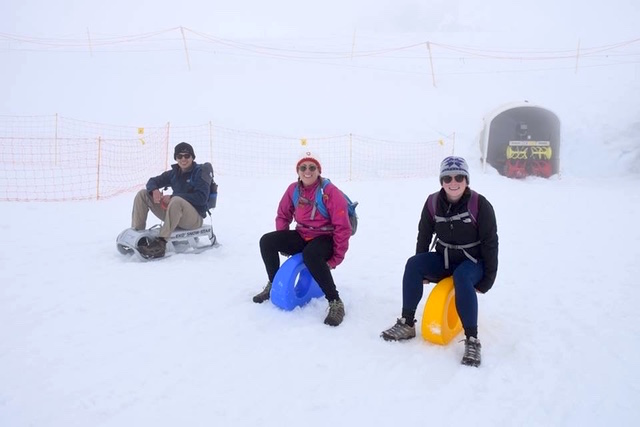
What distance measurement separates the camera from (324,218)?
3.86 metres

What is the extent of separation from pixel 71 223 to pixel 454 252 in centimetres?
588

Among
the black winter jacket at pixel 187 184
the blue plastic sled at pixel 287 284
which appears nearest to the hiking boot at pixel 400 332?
the blue plastic sled at pixel 287 284

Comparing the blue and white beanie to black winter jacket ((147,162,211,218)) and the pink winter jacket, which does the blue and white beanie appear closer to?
the pink winter jacket

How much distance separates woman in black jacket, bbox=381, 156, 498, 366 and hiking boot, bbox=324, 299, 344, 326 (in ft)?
1.35

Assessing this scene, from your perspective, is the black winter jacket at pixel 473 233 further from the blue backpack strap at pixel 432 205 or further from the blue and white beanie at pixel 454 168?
the blue and white beanie at pixel 454 168

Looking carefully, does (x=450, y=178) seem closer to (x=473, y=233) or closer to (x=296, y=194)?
(x=473, y=233)

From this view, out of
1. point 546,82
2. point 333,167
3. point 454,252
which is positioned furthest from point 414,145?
point 454,252

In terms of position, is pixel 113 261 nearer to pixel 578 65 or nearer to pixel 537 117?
pixel 537 117

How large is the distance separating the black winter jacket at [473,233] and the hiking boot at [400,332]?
0.57 metres

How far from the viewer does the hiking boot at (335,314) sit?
3.57 m

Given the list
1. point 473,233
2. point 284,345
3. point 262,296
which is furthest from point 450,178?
point 262,296

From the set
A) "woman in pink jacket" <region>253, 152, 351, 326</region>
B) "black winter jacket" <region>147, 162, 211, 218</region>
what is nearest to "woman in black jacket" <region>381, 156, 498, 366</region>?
"woman in pink jacket" <region>253, 152, 351, 326</region>

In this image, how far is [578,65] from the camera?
19344mm

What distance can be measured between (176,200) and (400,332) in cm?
310
